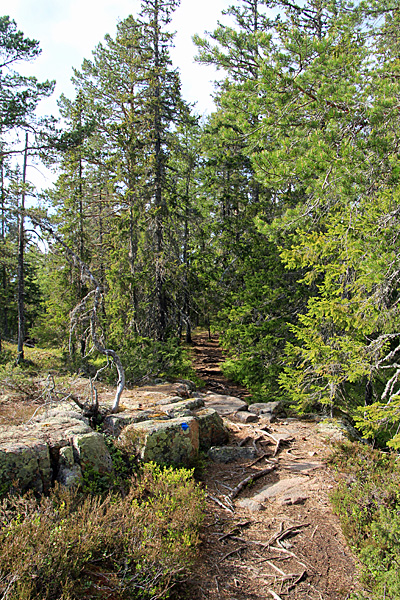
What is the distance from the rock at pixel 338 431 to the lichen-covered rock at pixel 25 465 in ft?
17.5

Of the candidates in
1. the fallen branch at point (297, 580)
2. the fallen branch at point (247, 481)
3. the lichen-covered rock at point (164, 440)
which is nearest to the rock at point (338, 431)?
the fallen branch at point (247, 481)

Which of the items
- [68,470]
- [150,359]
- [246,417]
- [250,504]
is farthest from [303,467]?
[150,359]

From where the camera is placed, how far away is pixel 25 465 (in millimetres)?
4516

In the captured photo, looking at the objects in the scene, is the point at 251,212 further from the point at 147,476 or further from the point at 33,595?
the point at 33,595

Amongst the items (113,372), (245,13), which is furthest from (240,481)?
(245,13)

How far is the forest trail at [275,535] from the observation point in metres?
3.81

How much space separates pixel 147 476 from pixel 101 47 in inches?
680

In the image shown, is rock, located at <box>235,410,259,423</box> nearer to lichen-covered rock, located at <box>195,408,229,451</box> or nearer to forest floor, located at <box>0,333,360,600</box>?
forest floor, located at <box>0,333,360,600</box>

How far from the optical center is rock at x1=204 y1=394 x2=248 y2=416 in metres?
9.20

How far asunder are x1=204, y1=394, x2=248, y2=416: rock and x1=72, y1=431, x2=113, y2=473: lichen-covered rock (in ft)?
13.9

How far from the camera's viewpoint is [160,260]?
12828mm

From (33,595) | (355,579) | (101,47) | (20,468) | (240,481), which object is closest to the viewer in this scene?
(33,595)

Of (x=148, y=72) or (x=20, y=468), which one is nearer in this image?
(x=20, y=468)

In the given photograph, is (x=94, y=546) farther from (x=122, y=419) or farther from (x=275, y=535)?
(x=122, y=419)
